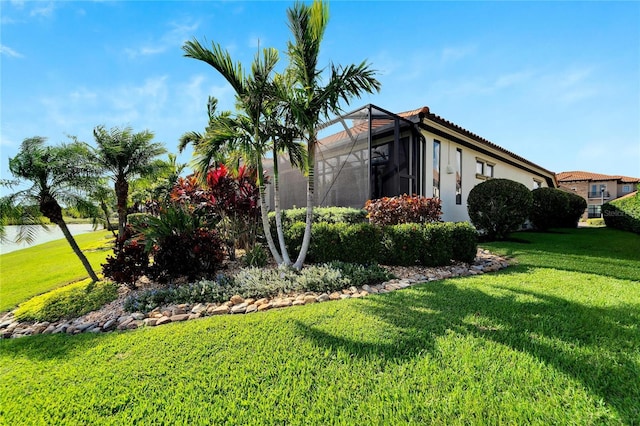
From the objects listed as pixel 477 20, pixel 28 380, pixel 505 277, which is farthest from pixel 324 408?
pixel 477 20

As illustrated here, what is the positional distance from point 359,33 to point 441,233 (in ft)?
17.0

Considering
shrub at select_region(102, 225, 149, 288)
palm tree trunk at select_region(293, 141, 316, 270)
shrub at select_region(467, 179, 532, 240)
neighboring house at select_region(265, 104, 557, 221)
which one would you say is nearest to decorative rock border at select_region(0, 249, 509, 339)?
shrub at select_region(102, 225, 149, 288)

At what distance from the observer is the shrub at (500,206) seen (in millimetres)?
9406

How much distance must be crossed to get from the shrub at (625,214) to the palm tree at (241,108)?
15.7 metres

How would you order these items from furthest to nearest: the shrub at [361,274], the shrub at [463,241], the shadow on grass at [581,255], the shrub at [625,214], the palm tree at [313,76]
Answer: the shrub at [625,214] → the shrub at [463,241] → the shadow on grass at [581,255] → the shrub at [361,274] → the palm tree at [313,76]

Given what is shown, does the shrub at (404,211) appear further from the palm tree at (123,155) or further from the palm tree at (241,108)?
the palm tree at (123,155)

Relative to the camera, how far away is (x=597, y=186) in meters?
40.4

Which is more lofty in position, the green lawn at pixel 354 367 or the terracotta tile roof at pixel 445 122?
the terracotta tile roof at pixel 445 122

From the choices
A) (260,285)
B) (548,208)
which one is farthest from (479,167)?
(260,285)

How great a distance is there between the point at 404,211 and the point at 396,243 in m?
1.36

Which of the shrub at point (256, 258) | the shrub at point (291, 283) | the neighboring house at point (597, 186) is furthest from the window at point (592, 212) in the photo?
the shrub at point (256, 258)

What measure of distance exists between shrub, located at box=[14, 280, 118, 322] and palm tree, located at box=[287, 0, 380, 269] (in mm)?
5223

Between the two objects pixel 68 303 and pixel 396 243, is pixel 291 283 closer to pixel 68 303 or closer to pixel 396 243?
pixel 396 243

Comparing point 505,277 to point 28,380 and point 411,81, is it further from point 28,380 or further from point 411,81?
point 28,380
